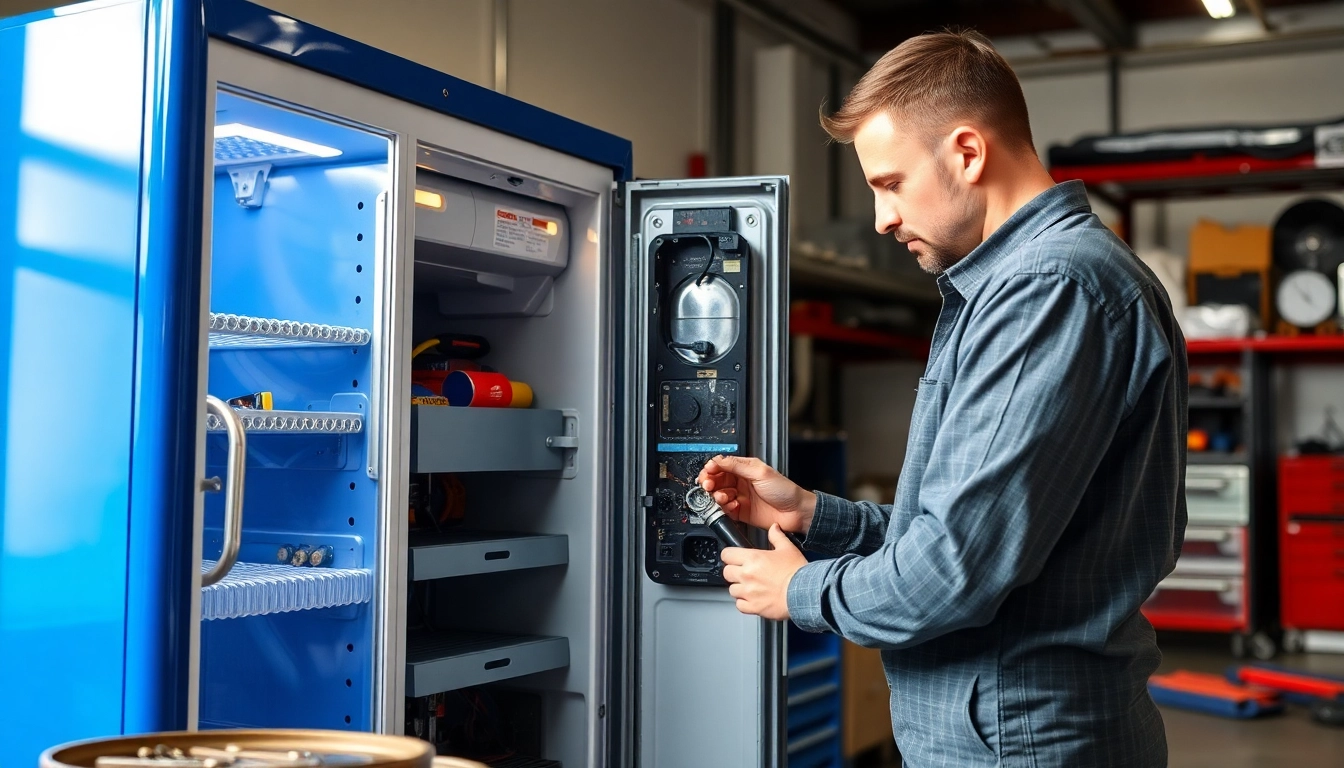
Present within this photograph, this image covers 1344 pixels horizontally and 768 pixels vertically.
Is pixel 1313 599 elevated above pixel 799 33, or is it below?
below

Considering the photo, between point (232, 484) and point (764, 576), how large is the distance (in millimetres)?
751

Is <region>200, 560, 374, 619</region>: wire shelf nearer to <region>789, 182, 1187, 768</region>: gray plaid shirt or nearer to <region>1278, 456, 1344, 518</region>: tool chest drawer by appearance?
<region>789, 182, 1187, 768</region>: gray plaid shirt

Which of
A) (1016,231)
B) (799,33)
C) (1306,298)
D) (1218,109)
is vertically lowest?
(1016,231)

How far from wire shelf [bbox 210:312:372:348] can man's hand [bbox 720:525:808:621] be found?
2.76ft

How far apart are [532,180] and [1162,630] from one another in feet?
19.6

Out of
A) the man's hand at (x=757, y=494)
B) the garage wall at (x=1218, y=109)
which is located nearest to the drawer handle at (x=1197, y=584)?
the garage wall at (x=1218, y=109)

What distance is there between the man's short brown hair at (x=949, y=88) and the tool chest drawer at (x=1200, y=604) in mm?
5523

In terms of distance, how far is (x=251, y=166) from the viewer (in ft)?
7.94

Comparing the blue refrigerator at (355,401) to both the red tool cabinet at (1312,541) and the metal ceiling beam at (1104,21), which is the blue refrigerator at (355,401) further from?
the red tool cabinet at (1312,541)

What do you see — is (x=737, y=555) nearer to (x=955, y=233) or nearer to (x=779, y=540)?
(x=779, y=540)

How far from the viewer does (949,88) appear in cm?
159

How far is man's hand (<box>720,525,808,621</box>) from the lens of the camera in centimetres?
161

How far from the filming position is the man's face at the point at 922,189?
5.30 ft

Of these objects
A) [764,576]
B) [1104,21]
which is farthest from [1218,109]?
[764,576]
